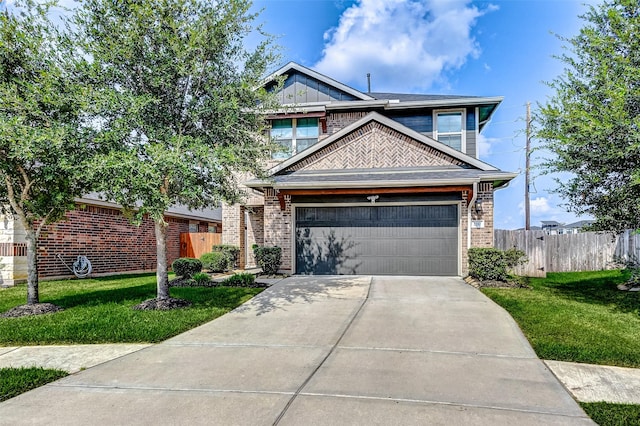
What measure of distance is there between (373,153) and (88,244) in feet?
34.7

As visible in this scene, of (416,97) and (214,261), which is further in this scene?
(416,97)

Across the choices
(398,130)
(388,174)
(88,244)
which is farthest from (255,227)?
(398,130)

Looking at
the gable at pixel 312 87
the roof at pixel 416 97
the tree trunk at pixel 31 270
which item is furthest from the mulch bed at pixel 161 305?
the roof at pixel 416 97

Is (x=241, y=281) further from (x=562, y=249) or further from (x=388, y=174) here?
(x=562, y=249)

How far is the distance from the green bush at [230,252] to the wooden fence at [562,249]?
9693mm

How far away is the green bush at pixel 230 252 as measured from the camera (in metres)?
13.6

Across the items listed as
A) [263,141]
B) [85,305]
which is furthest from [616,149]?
[85,305]

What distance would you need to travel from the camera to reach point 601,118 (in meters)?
6.94

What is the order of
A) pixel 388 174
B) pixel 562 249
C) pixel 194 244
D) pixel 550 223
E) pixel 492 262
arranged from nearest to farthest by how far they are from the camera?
pixel 492 262 → pixel 388 174 → pixel 562 249 → pixel 194 244 → pixel 550 223

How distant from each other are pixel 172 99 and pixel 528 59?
1009cm

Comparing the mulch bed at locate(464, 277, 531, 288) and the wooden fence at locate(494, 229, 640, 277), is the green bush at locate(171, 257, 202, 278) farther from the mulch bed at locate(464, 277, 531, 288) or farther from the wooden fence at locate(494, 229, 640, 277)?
the wooden fence at locate(494, 229, 640, 277)

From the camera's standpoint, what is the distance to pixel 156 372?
Answer: 435cm

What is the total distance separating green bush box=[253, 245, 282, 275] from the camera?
37.6 ft

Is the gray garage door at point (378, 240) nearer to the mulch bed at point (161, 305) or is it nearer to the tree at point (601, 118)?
the tree at point (601, 118)
